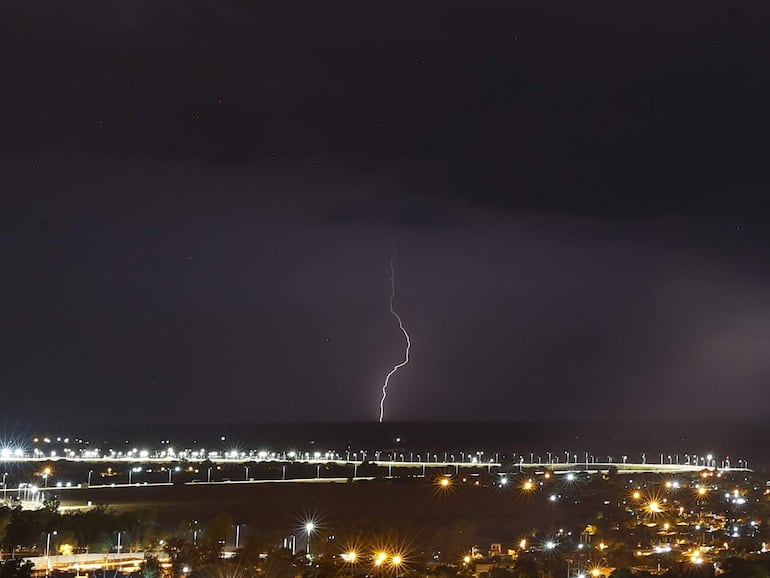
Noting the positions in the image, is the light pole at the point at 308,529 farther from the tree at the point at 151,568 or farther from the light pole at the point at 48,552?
the light pole at the point at 48,552

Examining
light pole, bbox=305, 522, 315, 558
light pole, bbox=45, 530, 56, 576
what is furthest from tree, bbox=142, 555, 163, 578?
light pole, bbox=305, 522, 315, 558

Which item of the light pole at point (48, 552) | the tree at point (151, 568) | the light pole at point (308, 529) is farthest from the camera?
the light pole at point (308, 529)

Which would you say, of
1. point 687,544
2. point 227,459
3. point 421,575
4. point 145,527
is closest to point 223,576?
point 421,575

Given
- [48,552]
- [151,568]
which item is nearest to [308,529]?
[48,552]

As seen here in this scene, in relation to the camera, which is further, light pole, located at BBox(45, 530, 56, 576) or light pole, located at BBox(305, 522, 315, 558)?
light pole, located at BBox(305, 522, 315, 558)

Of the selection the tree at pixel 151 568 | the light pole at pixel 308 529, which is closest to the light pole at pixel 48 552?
the tree at pixel 151 568

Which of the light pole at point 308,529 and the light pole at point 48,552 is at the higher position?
the light pole at point 308,529

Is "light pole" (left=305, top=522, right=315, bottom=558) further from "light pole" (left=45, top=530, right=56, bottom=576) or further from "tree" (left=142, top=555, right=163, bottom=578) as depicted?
"light pole" (left=45, top=530, right=56, bottom=576)

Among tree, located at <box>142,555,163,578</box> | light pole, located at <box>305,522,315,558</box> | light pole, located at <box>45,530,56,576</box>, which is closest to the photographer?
tree, located at <box>142,555,163,578</box>

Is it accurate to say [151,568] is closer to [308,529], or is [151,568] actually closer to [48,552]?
[48,552]

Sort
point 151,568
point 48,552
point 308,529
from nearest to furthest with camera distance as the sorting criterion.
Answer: point 151,568, point 48,552, point 308,529

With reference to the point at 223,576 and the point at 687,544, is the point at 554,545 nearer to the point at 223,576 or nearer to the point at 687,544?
the point at 687,544
